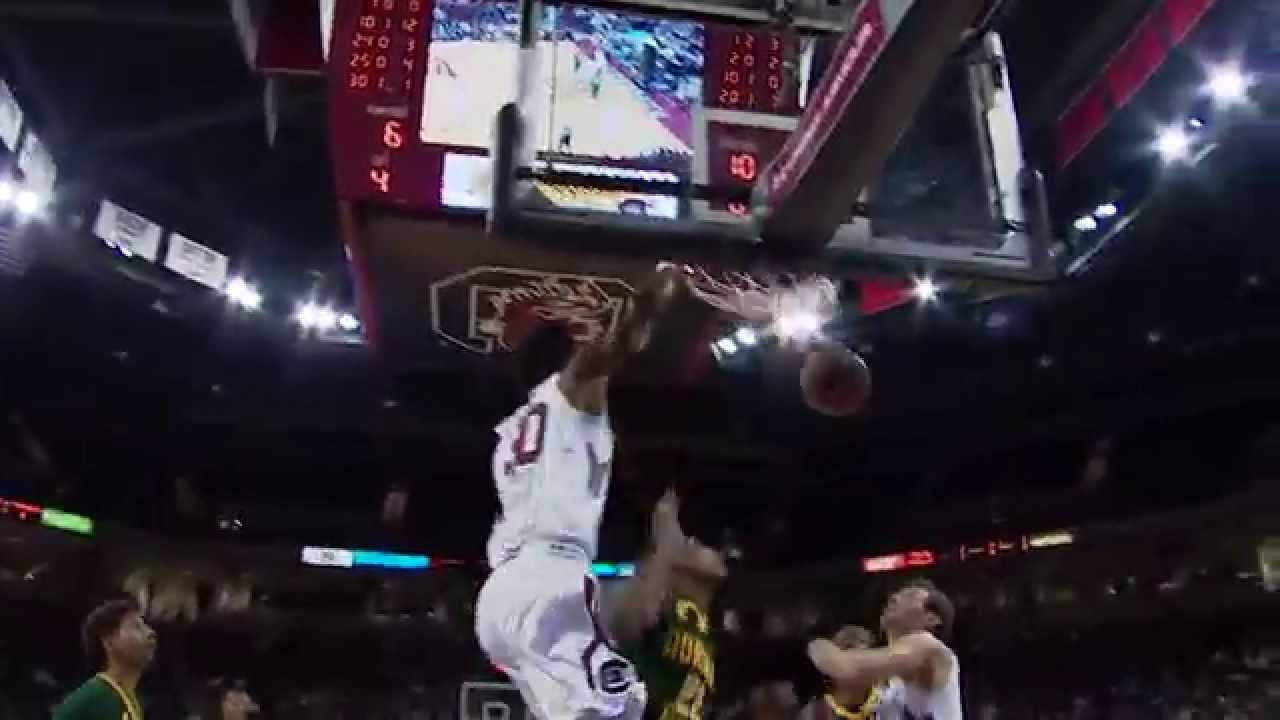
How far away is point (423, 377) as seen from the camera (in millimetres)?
15555

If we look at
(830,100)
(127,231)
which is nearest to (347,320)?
(127,231)

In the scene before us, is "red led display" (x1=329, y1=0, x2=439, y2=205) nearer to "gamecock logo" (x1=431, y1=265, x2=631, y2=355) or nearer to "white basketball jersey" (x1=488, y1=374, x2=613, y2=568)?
"gamecock logo" (x1=431, y1=265, x2=631, y2=355)

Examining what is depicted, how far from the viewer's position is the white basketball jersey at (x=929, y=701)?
4.10 metres

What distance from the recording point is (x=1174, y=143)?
32.1 ft

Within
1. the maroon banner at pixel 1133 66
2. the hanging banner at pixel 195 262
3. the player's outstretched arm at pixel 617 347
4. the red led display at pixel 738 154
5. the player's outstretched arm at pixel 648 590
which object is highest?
the hanging banner at pixel 195 262

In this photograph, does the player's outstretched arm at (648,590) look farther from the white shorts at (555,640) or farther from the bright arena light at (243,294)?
the bright arena light at (243,294)

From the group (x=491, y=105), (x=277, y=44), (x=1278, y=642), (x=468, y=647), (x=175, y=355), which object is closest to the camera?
(x=491, y=105)

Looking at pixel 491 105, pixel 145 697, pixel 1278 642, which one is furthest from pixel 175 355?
pixel 1278 642

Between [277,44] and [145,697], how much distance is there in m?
10.1

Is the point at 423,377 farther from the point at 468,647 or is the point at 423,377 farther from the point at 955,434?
the point at 955,434

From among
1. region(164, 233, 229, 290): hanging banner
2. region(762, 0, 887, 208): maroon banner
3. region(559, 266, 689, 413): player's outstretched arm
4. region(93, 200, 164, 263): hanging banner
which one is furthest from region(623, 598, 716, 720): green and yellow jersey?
region(164, 233, 229, 290): hanging banner

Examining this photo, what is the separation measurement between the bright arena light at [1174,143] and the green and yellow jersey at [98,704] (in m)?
8.13

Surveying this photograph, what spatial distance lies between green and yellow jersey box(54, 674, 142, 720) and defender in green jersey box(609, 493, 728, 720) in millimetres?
1430

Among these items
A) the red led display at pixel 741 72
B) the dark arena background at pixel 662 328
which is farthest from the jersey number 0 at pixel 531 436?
the red led display at pixel 741 72
